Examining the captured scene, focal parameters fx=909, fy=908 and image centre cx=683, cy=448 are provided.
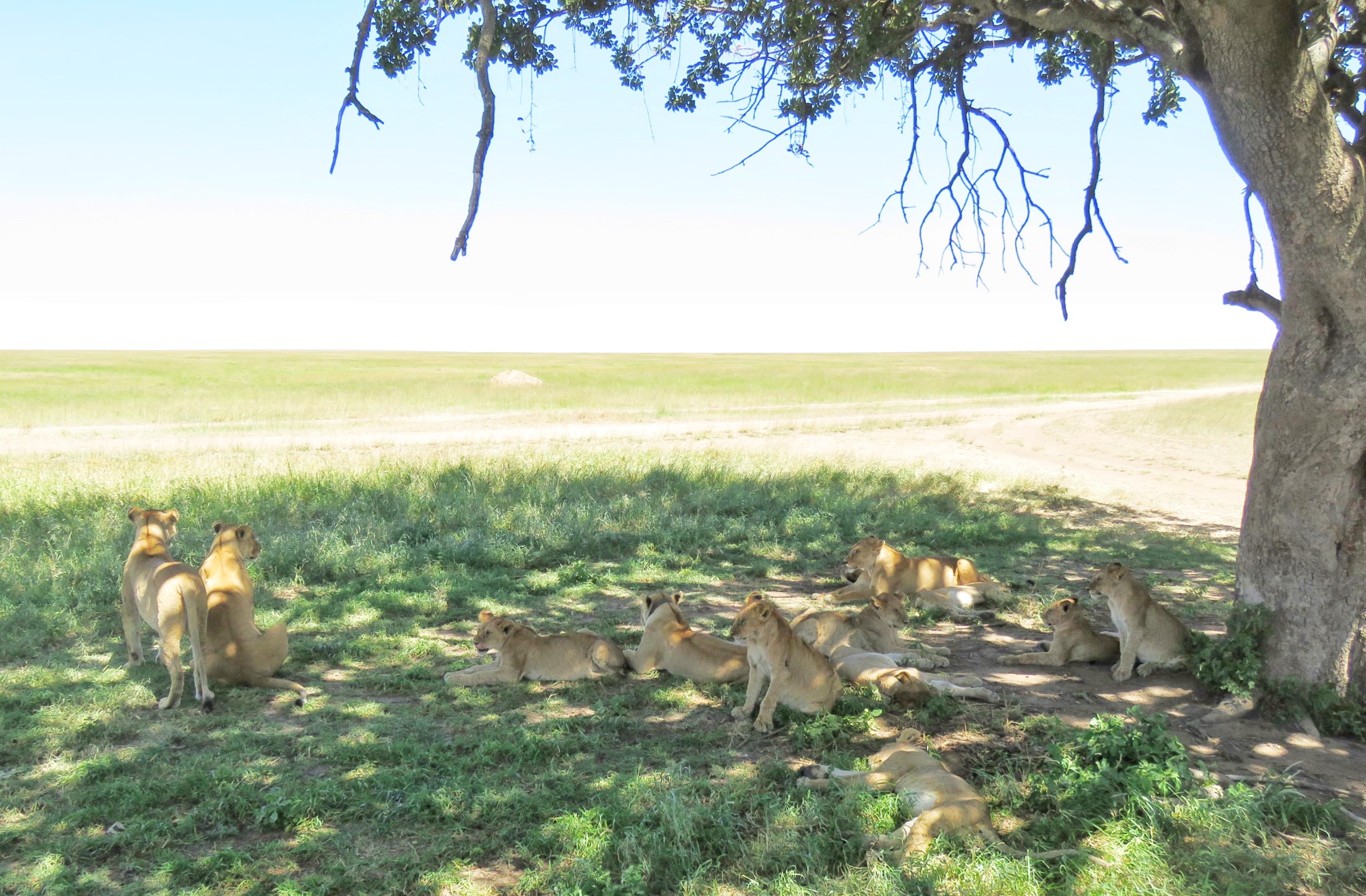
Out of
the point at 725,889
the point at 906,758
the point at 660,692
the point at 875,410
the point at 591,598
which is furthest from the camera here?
the point at 875,410

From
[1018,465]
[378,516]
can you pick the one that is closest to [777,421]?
[1018,465]

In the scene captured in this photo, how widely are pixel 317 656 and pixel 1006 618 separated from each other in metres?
6.48

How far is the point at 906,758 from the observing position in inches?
204

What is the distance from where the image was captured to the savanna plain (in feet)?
14.4

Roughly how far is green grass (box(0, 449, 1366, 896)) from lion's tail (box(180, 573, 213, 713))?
0.18 meters

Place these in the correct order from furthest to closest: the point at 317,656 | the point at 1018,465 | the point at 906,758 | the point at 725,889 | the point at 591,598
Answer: the point at 1018,465
the point at 591,598
the point at 317,656
the point at 906,758
the point at 725,889

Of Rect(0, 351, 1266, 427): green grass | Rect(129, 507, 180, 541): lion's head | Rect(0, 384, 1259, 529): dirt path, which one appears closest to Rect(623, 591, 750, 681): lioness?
Rect(129, 507, 180, 541): lion's head

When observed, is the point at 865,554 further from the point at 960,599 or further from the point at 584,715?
the point at 584,715

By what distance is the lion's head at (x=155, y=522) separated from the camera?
24.6ft

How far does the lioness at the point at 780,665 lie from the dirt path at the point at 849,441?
11785mm

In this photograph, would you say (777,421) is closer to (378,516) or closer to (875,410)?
(875,410)

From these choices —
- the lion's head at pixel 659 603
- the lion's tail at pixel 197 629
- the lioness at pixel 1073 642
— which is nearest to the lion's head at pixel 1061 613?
the lioness at pixel 1073 642

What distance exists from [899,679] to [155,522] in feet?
20.0

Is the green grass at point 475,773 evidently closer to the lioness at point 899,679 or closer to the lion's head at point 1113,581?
the lioness at point 899,679
